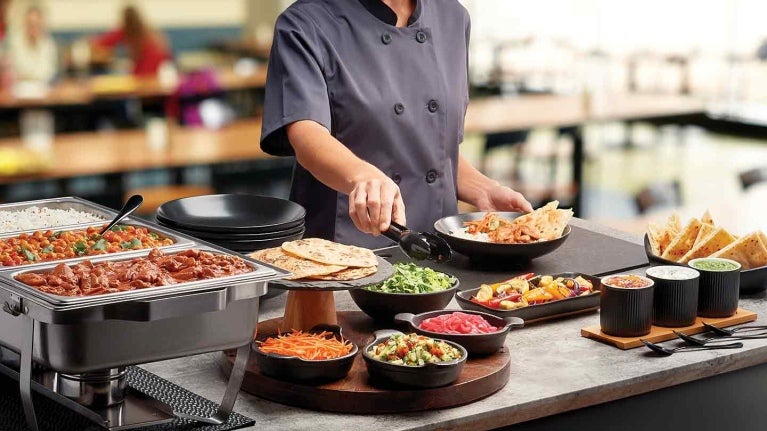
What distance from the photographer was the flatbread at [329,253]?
226 cm

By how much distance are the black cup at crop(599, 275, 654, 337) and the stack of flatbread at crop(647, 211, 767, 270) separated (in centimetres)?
44

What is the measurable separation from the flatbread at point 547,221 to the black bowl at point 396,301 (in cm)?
54

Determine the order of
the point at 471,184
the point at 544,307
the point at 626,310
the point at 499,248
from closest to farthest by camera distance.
Answer: the point at 626,310 → the point at 544,307 → the point at 499,248 → the point at 471,184

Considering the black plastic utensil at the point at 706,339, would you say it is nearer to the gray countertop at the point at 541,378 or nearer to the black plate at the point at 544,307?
the gray countertop at the point at 541,378

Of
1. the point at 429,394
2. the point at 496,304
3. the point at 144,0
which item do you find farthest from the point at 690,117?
the point at 429,394

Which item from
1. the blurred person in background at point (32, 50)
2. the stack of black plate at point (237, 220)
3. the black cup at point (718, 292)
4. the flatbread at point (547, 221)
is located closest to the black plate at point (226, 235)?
the stack of black plate at point (237, 220)

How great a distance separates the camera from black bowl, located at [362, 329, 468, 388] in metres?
2.05

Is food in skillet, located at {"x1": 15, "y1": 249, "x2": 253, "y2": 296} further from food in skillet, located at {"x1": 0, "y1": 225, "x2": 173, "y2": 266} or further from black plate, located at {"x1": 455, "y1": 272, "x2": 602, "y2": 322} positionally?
black plate, located at {"x1": 455, "y1": 272, "x2": 602, "y2": 322}

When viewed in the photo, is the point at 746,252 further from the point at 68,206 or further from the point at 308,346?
the point at 68,206

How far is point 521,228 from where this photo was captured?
9.71ft

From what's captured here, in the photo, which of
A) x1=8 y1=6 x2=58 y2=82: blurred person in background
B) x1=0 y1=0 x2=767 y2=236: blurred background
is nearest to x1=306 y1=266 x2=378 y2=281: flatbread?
x1=0 y1=0 x2=767 y2=236: blurred background

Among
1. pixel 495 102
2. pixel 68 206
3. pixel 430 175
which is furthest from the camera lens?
pixel 495 102

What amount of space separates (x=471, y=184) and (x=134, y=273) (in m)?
1.60

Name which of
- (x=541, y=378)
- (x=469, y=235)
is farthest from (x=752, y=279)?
(x=541, y=378)
